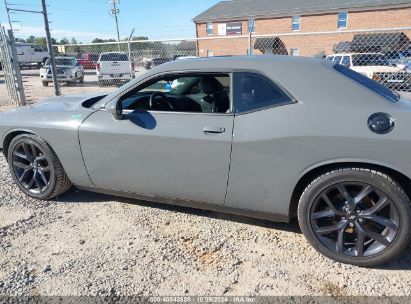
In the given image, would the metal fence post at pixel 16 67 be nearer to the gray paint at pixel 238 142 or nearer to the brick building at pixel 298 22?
the gray paint at pixel 238 142

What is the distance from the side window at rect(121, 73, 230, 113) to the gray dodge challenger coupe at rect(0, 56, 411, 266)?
0.05ft

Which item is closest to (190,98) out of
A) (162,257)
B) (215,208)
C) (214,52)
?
(215,208)

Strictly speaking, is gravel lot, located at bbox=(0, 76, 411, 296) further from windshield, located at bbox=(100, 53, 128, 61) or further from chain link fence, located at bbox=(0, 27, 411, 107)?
windshield, located at bbox=(100, 53, 128, 61)

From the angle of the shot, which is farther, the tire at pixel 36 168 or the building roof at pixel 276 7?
the building roof at pixel 276 7

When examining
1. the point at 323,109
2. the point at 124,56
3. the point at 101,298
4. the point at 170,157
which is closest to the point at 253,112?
the point at 323,109

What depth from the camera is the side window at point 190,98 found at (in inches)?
122

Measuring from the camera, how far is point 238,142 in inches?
106

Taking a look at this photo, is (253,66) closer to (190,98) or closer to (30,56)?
(190,98)

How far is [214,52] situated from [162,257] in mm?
33034

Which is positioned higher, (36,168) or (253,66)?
(253,66)

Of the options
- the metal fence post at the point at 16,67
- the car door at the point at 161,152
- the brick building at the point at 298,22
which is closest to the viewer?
the car door at the point at 161,152

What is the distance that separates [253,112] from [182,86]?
142 centimetres

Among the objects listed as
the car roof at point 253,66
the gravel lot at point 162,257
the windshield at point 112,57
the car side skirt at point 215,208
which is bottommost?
the gravel lot at point 162,257

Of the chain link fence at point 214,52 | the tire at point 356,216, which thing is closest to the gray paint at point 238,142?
the tire at point 356,216
